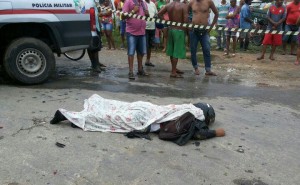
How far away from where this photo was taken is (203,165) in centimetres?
365

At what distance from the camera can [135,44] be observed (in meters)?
7.58

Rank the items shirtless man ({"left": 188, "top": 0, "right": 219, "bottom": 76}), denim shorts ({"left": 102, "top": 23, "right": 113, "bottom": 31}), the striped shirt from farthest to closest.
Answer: the striped shirt → denim shorts ({"left": 102, "top": 23, "right": 113, "bottom": 31}) → shirtless man ({"left": 188, "top": 0, "right": 219, "bottom": 76})

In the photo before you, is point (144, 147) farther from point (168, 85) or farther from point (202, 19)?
point (202, 19)

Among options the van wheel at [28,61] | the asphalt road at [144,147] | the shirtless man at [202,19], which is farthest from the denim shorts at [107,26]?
the asphalt road at [144,147]

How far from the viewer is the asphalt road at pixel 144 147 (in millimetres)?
3391

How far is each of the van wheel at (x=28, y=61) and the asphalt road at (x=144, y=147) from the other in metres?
Answer: 0.19

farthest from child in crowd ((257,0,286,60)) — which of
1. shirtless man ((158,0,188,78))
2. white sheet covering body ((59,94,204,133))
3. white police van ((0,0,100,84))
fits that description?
white sheet covering body ((59,94,204,133))

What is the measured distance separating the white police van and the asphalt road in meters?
0.35

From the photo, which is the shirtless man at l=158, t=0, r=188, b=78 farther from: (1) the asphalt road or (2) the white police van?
(2) the white police van

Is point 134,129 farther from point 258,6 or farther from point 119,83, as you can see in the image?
point 258,6

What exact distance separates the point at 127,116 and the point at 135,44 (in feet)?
11.5

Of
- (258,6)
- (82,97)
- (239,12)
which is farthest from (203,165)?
(258,6)

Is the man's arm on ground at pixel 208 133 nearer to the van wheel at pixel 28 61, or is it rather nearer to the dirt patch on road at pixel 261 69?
the van wheel at pixel 28 61

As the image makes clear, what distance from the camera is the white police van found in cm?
624
